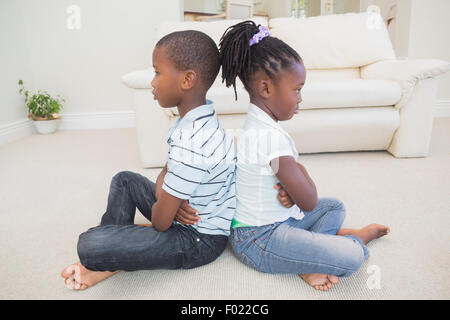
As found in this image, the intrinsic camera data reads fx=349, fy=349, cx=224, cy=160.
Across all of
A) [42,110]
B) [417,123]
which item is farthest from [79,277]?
[42,110]

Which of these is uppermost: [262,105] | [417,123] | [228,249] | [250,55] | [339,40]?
[339,40]

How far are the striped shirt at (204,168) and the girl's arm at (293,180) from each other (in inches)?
5.2

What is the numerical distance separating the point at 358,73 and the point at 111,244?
6.95 feet

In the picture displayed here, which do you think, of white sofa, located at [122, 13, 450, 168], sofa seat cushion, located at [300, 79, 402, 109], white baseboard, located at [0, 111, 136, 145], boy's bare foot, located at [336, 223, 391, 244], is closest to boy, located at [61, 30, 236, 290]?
boy's bare foot, located at [336, 223, 391, 244]

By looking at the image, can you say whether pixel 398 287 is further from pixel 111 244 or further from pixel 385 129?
pixel 385 129

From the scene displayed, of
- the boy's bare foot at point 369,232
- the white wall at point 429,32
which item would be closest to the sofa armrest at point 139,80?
the boy's bare foot at point 369,232

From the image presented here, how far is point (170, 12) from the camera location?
291 cm

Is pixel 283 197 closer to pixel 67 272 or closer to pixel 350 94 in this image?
pixel 67 272

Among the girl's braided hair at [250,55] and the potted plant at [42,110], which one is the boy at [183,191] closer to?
the girl's braided hair at [250,55]

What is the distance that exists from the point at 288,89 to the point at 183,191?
1.14 feet

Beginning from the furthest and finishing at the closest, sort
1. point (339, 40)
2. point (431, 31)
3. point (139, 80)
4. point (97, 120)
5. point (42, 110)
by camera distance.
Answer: point (97, 120)
point (431, 31)
point (42, 110)
point (339, 40)
point (139, 80)

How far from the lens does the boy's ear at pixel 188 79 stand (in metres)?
0.81

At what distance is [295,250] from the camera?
2.79 feet
